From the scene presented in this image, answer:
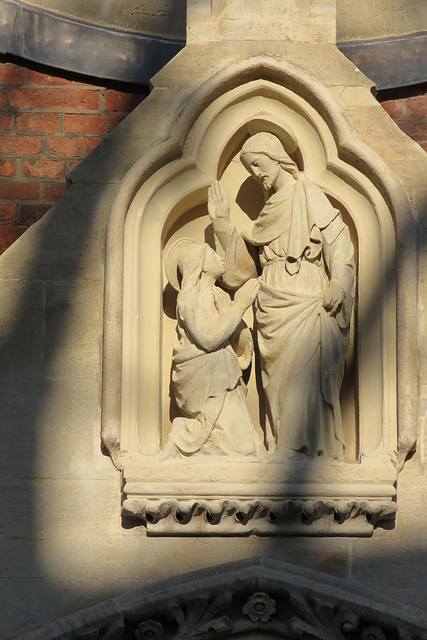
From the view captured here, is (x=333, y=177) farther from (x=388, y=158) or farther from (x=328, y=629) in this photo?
(x=328, y=629)

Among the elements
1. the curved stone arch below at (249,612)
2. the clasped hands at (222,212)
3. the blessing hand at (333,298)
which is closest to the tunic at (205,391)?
the clasped hands at (222,212)

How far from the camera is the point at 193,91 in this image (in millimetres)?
7488

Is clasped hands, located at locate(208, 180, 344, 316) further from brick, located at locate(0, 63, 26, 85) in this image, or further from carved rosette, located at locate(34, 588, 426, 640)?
brick, located at locate(0, 63, 26, 85)

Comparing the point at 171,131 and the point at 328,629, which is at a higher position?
the point at 171,131

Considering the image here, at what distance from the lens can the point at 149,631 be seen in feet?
22.1

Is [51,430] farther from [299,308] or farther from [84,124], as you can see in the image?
[84,124]

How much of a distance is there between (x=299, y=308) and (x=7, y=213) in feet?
Answer: 6.83

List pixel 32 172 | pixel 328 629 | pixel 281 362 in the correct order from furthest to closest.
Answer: pixel 32 172 < pixel 281 362 < pixel 328 629

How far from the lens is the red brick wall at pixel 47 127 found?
8664mm

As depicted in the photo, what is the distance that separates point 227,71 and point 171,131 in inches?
14.9

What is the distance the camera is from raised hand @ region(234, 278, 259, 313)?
7.27 metres

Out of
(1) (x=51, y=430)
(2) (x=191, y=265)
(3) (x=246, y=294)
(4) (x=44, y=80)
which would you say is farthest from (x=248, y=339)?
(4) (x=44, y=80)

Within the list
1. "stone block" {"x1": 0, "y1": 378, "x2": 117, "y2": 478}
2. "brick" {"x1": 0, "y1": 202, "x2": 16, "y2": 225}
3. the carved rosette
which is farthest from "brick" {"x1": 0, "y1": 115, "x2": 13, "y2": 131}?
the carved rosette

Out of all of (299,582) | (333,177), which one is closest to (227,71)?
(333,177)
